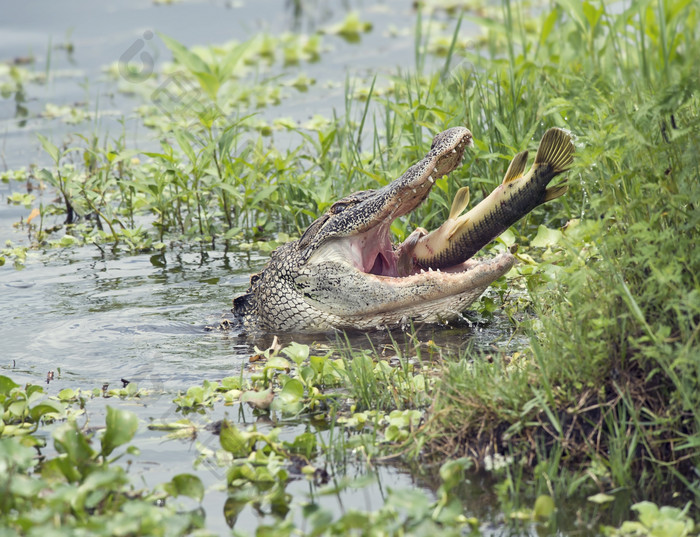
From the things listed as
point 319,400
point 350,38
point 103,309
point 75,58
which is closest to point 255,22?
point 350,38

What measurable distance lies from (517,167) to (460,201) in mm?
522

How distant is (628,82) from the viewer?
3592mm

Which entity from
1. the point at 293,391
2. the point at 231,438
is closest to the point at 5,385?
the point at 231,438

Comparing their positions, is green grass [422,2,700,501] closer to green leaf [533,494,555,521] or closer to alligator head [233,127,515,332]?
green leaf [533,494,555,521]

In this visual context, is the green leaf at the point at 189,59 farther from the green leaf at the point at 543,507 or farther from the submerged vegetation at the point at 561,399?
the green leaf at the point at 543,507

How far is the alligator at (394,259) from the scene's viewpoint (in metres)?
4.74

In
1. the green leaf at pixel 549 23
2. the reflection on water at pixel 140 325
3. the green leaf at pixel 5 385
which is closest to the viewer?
the green leaf at pixel 5 385

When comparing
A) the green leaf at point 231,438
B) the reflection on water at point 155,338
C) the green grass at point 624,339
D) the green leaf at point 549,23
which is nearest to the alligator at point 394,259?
the reflection on water at point 155,338

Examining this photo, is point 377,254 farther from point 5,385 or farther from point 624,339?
point 5,385

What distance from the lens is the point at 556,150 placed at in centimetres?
444

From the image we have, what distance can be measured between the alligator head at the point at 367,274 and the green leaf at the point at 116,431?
76.4 inches

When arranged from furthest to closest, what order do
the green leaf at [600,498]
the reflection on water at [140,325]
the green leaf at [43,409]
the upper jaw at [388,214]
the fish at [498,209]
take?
the reflection on water at [140,325] → the upper jaw at [388,214] → the fish at [498,209] → the green leaf at [43,409] → the green leaf at [600,498]

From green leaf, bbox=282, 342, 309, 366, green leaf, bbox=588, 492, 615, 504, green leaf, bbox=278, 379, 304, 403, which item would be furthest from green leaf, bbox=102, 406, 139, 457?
green leaf, bbox=588, 492, 615, 504

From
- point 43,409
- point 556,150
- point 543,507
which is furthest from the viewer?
point 556,150
